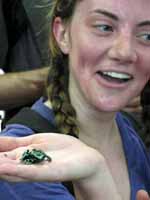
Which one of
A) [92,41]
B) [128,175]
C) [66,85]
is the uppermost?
[92,41]

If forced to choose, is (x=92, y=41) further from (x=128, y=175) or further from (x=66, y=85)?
(x=128, y=175)

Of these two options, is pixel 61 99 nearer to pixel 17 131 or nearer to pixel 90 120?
pixel 90 120

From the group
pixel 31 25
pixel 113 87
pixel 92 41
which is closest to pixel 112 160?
pixel 113 87

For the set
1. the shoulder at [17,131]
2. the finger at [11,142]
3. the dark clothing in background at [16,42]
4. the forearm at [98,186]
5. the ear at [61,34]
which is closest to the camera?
the finger at [11,142]

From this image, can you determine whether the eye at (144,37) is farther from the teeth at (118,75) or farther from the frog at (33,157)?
the frog at (33,157)

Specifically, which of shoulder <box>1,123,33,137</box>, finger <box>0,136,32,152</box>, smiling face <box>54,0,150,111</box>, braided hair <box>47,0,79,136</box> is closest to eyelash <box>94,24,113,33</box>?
smiling face <box>54,0,150,111</box>

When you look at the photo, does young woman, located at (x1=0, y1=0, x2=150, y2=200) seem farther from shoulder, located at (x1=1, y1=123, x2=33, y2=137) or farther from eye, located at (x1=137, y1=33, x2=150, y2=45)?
shoulder, located at (x1=1, y1=123, x2=33, y2=137)

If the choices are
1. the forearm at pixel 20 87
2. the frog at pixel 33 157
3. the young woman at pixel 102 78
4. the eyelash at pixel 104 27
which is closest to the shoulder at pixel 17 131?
the young woman at pixel 102 78
